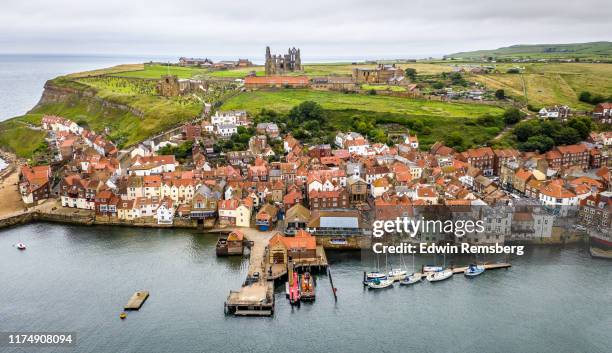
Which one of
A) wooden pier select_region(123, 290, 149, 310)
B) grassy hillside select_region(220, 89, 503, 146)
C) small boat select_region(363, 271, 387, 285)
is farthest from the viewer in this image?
grassy hillside select_region(220, 89, 503, 146)

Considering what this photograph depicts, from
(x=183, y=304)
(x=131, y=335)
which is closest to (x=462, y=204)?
(x=183, y=304)

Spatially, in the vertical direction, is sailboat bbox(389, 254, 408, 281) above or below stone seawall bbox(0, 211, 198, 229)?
below

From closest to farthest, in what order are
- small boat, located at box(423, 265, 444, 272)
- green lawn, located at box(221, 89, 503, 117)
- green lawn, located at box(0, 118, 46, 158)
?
small boat, located at box(423, 265, 444, 272) → green lawn, located at box(0, 118, 46, 158) → green lawn, located at box(221, 89, 503, 117)

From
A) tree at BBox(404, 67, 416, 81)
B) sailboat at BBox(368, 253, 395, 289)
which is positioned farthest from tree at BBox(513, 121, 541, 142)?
sailboat at BBox(368, 253, 395, 289)

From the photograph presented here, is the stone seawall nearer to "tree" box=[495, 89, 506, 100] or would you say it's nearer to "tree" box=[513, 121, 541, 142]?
"tree" box=[513, 121, 541, 142]

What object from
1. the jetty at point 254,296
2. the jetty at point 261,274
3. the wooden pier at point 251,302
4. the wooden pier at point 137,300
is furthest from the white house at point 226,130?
the wooden pier at point 251,302

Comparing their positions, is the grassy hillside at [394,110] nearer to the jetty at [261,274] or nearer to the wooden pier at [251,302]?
the jetty at [261,274]

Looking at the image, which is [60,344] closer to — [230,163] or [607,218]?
[230,163]
